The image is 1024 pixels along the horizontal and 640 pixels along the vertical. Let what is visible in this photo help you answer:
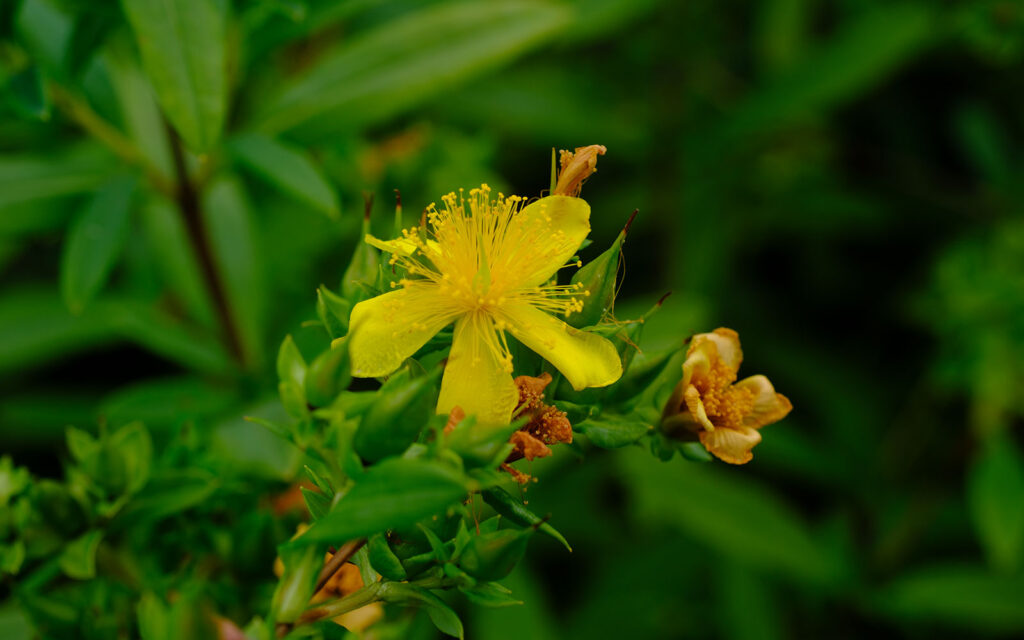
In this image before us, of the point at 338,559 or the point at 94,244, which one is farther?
the point at 94,244

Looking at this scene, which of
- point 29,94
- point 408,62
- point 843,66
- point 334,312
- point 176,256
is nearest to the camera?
point 334,312

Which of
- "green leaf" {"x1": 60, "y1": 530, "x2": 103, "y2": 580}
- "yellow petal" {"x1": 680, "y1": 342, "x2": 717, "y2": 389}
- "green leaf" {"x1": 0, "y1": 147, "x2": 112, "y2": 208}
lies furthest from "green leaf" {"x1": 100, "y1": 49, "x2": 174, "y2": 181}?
"yellow petal" {"x1": 680, "y1": 342, "x2": 717, "y2": 389}

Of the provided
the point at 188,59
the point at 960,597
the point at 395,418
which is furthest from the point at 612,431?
the point at 960,597

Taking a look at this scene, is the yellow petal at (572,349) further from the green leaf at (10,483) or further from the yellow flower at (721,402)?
the green leaf at (10,483)

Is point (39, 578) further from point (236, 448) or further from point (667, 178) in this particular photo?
point (667, 178)

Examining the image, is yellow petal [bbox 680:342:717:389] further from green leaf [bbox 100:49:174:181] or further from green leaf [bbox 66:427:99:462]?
green leaf [bbox 100:49:174:181]

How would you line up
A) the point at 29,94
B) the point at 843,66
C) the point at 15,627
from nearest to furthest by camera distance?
the point at 15,627 < the point at 29,94 < the point at 843,66

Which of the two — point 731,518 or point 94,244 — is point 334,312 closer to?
point 94,244
